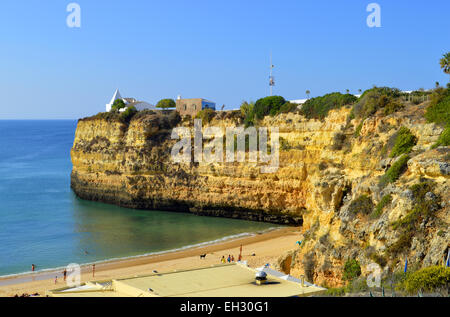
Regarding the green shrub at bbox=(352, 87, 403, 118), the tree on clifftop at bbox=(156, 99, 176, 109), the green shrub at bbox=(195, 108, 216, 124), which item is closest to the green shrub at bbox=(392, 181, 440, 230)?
the green shrub at bbox=(352, 87, 403, 118)

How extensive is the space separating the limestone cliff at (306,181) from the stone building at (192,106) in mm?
1690

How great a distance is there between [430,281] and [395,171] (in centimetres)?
816

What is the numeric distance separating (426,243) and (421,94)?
57.6ft

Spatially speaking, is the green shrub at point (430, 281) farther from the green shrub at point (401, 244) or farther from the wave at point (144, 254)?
the wave at point (144, 254)

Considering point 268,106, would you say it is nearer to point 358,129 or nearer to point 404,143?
point 358,129

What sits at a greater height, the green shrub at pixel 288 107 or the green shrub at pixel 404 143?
the green shrub at pixel 288 107

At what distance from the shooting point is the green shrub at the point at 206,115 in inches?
1877

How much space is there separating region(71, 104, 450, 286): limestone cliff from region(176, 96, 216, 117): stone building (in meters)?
1.69

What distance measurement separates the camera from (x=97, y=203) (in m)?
51.2

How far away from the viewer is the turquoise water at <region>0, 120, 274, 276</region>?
3153 cm

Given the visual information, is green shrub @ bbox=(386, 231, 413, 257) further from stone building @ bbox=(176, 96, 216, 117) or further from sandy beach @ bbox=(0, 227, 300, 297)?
stone building @ bbox=(176, 96, 216, 117)

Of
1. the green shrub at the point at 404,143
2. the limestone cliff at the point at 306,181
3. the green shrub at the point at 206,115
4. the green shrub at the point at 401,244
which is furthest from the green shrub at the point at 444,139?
the green shrub at the point at 206,115

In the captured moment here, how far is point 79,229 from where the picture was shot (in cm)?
3922
